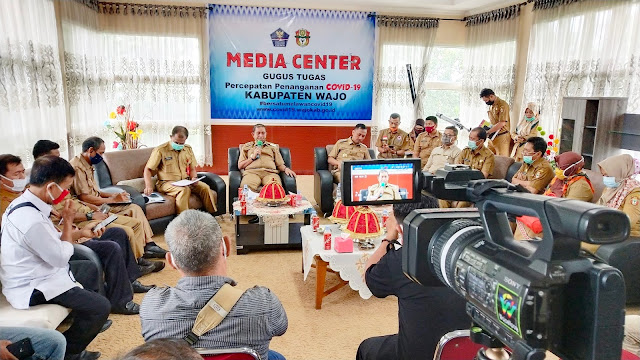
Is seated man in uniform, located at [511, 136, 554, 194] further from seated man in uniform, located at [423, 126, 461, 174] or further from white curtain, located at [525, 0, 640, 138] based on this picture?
white curtain, located at [525, 0, 640, 138]

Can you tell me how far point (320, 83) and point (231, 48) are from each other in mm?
1436

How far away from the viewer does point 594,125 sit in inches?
193

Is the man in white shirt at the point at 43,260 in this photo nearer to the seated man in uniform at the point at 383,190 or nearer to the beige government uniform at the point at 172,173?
the seated man in uniform at the point at 383,190

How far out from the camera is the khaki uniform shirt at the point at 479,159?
484cm

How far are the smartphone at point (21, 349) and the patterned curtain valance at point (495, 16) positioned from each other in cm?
650

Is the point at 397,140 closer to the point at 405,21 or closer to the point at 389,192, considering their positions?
the point at 405,21

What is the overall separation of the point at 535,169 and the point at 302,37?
405cm

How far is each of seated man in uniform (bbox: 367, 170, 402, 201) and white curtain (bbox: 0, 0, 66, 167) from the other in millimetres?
3426

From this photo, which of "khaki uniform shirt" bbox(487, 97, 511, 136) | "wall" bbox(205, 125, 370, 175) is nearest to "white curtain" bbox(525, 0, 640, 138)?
"khaki uniform shirt" bbox(487, 97, 511, 136)

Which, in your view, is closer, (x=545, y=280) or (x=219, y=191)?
(x=545, y=280)

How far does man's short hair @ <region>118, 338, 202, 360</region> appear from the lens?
666 millimetres

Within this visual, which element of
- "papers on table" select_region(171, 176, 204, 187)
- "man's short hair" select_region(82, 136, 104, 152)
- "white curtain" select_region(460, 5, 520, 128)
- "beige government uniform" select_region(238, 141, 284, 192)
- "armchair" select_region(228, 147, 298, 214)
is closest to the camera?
"man's short hair" select_region(82, 136, 104, 152)

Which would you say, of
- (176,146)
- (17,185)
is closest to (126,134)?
(176,146)

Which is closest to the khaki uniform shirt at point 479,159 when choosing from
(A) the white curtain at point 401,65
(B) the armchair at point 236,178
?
(B) the armchair at point 236,178
